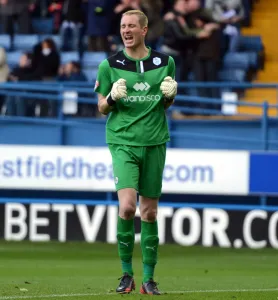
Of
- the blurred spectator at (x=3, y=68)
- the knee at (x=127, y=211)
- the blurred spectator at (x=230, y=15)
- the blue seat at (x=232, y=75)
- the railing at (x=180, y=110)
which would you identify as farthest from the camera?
the blurred spectator at (x=230, y=15)

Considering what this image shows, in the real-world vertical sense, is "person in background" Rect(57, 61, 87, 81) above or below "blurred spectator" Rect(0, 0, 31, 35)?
below

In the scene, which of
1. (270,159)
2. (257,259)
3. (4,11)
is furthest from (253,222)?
(4,11)

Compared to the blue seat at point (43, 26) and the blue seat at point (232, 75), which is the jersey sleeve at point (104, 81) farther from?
A: the blue seat at point (43, 26)

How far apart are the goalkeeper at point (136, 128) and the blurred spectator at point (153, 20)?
38.6 feet

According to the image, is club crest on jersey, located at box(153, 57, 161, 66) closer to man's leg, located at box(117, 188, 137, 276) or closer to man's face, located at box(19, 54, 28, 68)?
man's leg, located at box(117, 188, 137, 276)

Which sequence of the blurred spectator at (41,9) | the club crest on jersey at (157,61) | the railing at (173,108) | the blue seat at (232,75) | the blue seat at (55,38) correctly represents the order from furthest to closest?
the blurred spectator at (41,9) → the blue seat at (55,38) → the blue seat at (232,75) → the railing at (173,108) → the club crest on jersey at (157,61)

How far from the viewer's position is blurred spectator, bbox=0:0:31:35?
22625 millimetres

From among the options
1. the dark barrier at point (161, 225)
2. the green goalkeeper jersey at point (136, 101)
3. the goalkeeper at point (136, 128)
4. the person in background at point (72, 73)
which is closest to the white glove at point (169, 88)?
the goalkeeper at point (136, 128)

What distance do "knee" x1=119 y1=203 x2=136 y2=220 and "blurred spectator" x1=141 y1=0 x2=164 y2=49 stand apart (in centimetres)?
1210

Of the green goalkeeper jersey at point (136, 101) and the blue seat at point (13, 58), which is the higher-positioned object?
the green goalkeeper jersey at point (136, 101)

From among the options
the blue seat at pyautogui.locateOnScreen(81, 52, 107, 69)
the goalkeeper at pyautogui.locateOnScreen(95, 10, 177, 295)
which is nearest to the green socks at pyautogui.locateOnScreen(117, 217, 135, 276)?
the goalkeeper at pyautogui.locateOnScreen(95, 10, 177, 295)

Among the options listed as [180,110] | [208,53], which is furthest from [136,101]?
[208,53]

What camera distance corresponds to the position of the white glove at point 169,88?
8922 mm

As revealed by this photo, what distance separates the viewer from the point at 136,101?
9031 millimetres
